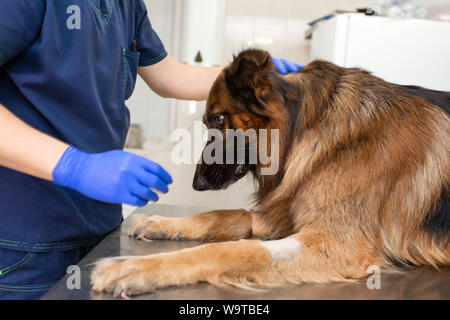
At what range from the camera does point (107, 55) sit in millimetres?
1293

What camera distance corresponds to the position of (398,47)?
254cm

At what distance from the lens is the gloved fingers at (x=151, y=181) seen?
1059 millimetres

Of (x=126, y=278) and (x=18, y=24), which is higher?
(x=18, y=24)

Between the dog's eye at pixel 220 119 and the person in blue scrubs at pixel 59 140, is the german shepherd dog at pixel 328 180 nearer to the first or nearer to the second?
the dog's eye at pixel 220 119

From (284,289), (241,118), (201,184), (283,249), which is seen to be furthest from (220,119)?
(284,289)

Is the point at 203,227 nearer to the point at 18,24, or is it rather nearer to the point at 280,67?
the point at 280,67

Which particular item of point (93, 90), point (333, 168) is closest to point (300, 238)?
point (333, 168)

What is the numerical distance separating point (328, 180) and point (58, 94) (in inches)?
31.5

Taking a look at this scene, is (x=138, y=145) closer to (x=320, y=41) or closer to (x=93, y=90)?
(x=320, y=41)

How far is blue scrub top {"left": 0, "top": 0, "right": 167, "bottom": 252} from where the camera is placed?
1082mm

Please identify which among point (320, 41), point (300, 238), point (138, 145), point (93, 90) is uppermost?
point (320, 41)

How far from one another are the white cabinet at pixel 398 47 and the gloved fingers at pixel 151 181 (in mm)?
1895

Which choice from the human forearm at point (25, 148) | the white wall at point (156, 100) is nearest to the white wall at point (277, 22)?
the white wall at point (156, 100)

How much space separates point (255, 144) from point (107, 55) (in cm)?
54
